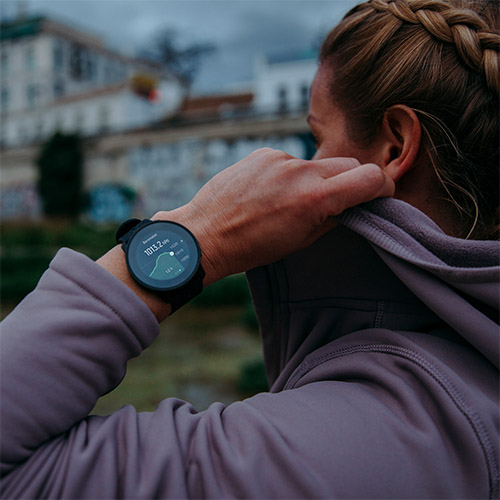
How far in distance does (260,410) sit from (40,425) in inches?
13.8

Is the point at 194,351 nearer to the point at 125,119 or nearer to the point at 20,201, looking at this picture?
the point at 20,201

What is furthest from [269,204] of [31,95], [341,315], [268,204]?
[31,95]

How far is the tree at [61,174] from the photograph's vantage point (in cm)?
2284

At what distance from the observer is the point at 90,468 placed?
77 cm

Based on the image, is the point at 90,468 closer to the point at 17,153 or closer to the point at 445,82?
the point at 445,82

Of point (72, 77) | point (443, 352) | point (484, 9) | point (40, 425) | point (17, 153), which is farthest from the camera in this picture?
point (72, 77)

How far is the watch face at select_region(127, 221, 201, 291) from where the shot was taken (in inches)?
36.5

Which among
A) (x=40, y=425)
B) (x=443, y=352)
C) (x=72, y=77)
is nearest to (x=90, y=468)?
(x=40, y=425)

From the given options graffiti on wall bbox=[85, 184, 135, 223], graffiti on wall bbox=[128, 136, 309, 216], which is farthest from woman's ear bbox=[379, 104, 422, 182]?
graffiti on wall bbox=[85, 184, 135, 223]

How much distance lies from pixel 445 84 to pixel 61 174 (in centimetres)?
2364

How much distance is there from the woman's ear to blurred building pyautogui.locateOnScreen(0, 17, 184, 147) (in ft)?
87.8

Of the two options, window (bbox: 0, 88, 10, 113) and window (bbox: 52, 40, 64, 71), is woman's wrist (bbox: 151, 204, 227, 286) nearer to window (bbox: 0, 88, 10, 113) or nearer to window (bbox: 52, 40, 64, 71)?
window (bbox: 52, 40, 64, 71)

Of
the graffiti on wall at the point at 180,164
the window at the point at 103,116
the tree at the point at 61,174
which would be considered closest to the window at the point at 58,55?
the window at the point at 103,116

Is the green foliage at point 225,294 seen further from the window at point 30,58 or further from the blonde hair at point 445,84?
the window at point 30,58
